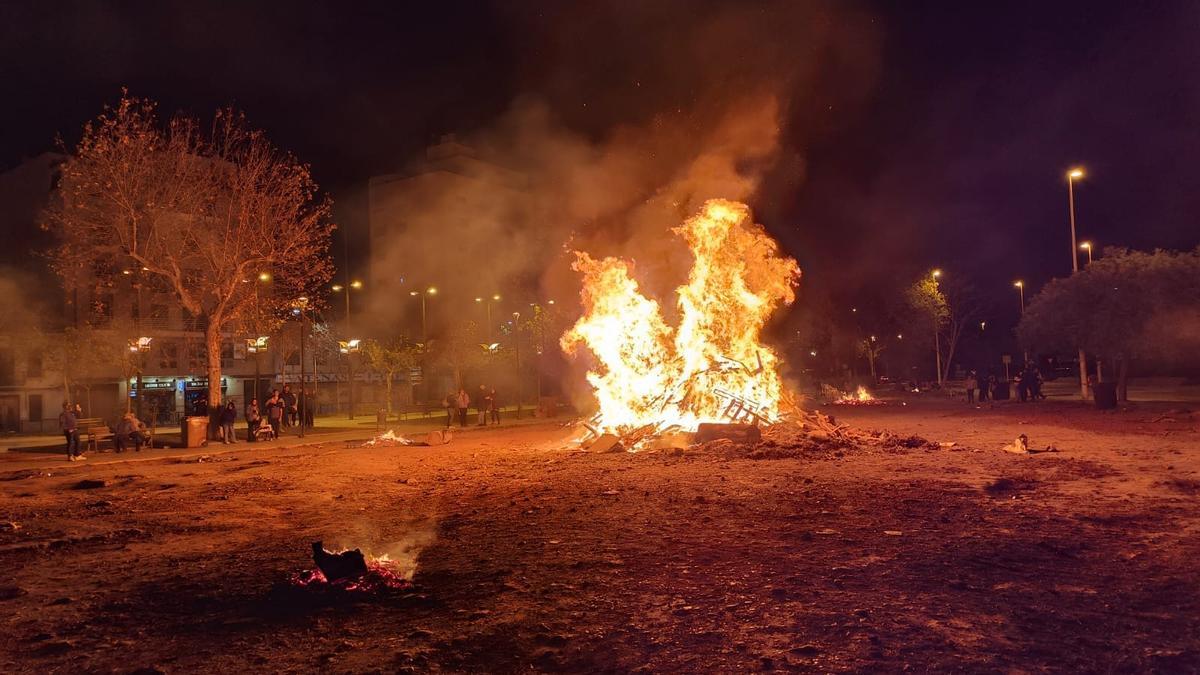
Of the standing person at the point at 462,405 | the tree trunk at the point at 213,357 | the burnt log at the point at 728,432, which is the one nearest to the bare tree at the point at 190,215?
the tree trunk at the point at 213,357

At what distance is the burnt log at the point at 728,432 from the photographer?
58.4 feet

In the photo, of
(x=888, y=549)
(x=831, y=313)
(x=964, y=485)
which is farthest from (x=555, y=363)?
(x=888, y=549)

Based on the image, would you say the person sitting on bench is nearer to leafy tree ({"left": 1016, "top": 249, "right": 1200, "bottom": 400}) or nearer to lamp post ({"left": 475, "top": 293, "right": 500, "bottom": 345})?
lamp post ({"left": 475, "top": 293, "right": 500, "bottom": 345})

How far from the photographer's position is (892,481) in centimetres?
1262

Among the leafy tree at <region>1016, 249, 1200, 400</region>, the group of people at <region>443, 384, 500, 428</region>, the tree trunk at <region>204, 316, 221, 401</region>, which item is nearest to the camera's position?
the tree trunk at <region>204, 316, 221, 401</region>

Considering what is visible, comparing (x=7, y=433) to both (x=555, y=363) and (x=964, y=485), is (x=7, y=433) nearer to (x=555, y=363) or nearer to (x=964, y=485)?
(x=555, y=363)

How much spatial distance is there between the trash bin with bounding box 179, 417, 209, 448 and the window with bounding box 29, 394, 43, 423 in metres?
22.0

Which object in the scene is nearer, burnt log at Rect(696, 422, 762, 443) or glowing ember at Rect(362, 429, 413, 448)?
burnt log at Rect(696, 422, 762, 443)

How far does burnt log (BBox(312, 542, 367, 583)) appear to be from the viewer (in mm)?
6902

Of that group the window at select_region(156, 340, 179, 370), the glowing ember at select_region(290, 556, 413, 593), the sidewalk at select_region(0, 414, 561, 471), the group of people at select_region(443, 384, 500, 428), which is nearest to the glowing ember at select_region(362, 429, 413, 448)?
the sidewalk at select_region(0, 414, 561, 471)

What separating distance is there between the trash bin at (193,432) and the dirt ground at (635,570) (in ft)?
27.8

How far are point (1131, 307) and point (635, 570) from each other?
27652mm

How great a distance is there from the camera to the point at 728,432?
17.9m

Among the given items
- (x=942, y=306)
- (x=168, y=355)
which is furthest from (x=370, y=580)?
(x=942, y=306)
